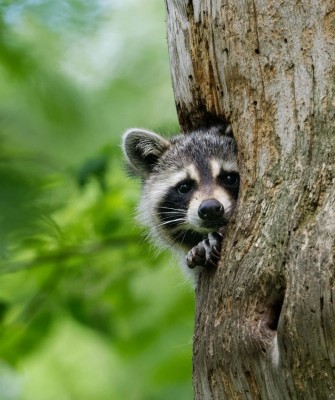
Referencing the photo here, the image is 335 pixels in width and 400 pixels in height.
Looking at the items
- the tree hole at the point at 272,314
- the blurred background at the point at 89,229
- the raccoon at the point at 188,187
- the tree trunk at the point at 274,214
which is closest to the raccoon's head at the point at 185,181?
the raccoon at the point at 188,187

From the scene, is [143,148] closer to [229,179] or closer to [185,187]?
[185,187]

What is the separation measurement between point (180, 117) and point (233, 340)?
8.44ft

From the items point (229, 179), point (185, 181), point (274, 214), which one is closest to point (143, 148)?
point (185, 181)

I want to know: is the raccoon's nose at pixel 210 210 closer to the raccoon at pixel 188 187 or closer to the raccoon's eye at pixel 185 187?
the raccoon at pixel 188 187

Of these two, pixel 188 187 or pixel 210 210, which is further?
pixel 188 187

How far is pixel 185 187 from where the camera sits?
25.7 ft

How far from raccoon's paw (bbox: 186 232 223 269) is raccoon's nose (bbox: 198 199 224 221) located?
1.85 ft

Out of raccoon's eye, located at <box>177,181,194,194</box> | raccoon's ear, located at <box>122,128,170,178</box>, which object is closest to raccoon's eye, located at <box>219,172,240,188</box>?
raccoon's eye, located at <box>177,181,194,194</box>

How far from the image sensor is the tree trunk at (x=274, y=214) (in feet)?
16.4

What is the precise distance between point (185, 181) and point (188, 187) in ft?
0.22

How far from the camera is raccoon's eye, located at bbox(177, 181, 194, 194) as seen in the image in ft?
25.5

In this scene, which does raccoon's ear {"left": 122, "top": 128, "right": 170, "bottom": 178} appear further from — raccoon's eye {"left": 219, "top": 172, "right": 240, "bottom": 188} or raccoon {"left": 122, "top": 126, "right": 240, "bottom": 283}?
raccoon's eye {"left": 219, "top": 172, "right": 240, "bottom": 188}

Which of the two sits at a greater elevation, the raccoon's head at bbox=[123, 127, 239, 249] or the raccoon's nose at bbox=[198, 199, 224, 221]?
the raccoon's head at bbox=[123, 127, 239, 249]

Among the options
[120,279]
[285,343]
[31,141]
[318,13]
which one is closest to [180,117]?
[318,13]
